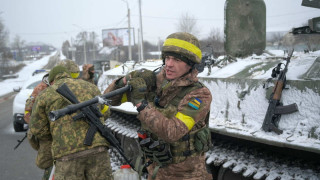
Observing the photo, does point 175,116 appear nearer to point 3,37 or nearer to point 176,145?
point 176,145

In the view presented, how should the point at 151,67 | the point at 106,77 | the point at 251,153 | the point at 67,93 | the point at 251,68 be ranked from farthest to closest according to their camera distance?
the point at 106,77 < the point at 151,67 < the point at 251,68 < the point at 251,153 < the point at 67,93

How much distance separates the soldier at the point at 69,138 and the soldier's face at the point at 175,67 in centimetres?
113

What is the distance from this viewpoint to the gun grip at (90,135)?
9.64 ft

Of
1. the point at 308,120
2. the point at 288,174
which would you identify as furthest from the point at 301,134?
the point at 288,174

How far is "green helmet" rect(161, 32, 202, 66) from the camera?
223cm

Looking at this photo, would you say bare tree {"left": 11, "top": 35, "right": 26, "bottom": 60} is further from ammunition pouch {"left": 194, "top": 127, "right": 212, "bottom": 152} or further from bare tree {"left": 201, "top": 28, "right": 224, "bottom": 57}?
ammunition pouch {"left": 194, "top": 127, "right": 212, "bottom": 152}

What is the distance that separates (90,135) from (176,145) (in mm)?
1013

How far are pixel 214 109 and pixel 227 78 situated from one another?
433 mm

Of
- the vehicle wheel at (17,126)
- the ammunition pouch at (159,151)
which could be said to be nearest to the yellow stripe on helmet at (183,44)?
the ammunition pouch at (159,151)

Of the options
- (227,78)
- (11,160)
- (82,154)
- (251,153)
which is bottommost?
(11,160)

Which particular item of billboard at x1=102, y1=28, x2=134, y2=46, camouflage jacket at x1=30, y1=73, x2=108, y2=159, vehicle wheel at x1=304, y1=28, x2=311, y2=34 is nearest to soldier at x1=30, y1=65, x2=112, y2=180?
camouflage jacket at x1=30, y1=73, x2=108, y2=159

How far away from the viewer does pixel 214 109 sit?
3.89 metres

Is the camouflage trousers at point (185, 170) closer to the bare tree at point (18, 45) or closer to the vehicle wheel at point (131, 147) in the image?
the vehicle wheel at point (131, 147)

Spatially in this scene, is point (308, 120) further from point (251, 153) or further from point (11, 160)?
point (11, 160)
